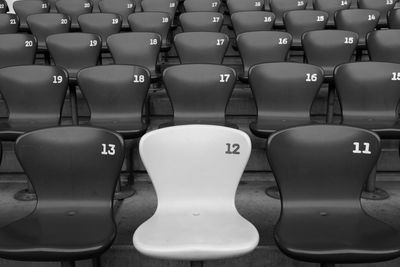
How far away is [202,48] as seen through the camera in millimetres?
3688

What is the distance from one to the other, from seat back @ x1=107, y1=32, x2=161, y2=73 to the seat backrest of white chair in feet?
5.79

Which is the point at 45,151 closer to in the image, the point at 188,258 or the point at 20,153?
the point at 20,153

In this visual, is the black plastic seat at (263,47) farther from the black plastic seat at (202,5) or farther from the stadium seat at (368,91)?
the black plastic seat at (202,5)

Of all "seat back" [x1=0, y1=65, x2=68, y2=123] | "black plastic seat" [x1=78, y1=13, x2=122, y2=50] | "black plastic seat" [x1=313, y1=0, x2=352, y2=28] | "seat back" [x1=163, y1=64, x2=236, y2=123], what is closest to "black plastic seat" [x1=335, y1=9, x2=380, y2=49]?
"black plastic seat" [x1=313, y1=0, x2=352, y2=28]

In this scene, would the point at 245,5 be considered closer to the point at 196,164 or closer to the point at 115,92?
the point at 115,92

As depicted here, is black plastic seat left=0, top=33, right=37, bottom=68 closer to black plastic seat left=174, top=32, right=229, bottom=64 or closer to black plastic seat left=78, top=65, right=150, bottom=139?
black plastic seat left=78, top=65, right=150, bottom=139

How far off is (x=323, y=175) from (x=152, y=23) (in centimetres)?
267

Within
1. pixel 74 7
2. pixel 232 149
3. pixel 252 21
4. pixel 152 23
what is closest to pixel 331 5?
pixel 252 21

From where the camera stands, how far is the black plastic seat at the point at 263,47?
3.62 metres

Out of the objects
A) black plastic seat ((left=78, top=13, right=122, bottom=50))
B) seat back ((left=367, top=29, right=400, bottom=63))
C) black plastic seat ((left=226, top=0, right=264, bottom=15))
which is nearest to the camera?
seat back ((left=367, top=29, right=400, bottom=63))

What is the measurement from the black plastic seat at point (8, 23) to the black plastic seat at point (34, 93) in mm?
1529

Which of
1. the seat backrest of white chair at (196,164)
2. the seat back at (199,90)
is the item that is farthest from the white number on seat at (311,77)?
the seat backrest of white chair at (196,164)

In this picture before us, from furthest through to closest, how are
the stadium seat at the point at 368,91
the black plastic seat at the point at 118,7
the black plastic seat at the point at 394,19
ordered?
the black plastic seat at the point at 118,7, the black plastic seat at the point at 394,19, the stadium seat at the point at 368,91

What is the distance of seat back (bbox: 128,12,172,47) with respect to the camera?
168 inches
